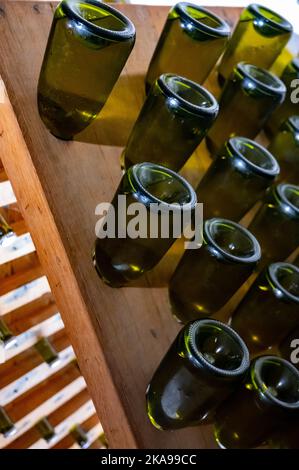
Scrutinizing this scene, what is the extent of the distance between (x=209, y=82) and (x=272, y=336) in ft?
1.50

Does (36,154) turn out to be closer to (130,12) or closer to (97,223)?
(97,223)

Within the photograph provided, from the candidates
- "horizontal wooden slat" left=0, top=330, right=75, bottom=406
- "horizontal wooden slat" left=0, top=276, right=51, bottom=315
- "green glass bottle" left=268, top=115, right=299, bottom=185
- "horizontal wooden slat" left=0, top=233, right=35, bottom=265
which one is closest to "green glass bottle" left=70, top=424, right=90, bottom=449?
"horizontal wooden slat" left=0, top=330, right=75, bottom=406

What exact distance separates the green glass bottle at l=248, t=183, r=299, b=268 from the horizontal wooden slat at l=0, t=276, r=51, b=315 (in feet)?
1.24

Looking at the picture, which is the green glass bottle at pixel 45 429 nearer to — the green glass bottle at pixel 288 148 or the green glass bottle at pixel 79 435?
the green glass bottle at pixel 79 435

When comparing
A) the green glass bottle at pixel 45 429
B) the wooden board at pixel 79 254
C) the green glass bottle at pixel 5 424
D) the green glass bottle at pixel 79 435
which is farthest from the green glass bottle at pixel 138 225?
the green glass bottle at pixel 79 435

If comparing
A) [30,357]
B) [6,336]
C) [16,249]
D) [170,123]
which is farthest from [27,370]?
[170,123]

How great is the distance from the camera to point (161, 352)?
25.4 inches

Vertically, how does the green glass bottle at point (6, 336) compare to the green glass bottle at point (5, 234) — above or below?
below

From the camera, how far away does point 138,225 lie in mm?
585

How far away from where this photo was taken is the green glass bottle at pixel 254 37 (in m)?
0.90

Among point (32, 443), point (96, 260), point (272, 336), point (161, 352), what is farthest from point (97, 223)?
point (32, 443)

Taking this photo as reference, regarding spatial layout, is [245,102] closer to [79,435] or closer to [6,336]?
[6,336]

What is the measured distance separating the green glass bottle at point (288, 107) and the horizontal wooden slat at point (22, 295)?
50 centimetres

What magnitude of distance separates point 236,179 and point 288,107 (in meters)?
0.33
